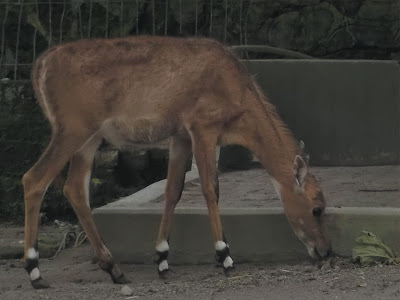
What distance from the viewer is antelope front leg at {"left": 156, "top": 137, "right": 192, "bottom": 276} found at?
790 centimetres

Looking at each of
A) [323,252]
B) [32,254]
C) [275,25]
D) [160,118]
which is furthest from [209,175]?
[275,25]

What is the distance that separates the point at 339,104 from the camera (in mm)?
10320

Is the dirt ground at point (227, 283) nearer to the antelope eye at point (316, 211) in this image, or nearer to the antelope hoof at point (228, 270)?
the antelope hoof at point (228, 270)

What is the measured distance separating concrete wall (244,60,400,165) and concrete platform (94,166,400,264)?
189cm

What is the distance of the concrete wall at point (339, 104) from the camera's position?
10281 millimetres

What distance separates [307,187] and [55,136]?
72.7 inches

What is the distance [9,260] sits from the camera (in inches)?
374

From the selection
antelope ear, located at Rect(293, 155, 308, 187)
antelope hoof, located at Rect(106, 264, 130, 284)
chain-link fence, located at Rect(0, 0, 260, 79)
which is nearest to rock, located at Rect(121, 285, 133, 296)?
antelope hoof, located at Rect(106, 264, 130, 284)

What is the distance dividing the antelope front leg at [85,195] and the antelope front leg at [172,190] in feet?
1.09

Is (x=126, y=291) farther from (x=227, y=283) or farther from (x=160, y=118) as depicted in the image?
(x=160, y=118)

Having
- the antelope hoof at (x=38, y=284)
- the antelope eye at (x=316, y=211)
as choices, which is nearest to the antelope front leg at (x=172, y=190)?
the antelope hoof at (x=38, y=284)

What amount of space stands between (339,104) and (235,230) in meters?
2.74

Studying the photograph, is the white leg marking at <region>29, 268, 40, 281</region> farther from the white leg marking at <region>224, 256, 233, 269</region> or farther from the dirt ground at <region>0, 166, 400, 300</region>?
the white leg marking at <region>224, 256, 233, 269</region>

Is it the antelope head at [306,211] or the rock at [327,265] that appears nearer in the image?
the rock at [327,265]
